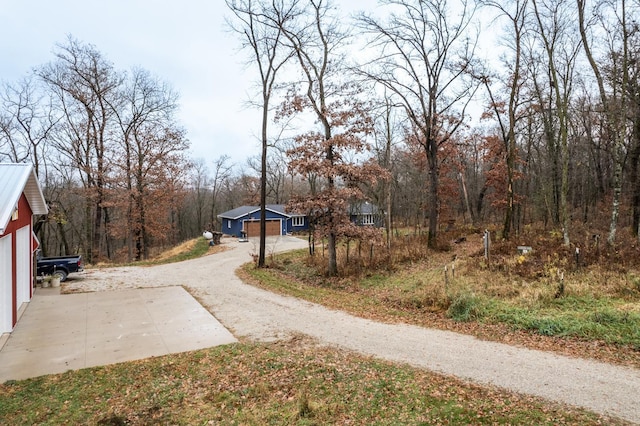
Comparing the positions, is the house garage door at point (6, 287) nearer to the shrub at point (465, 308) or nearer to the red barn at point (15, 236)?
the red barn at point (15, 236)

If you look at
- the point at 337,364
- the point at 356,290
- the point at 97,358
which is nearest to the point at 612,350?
the point at 337,364

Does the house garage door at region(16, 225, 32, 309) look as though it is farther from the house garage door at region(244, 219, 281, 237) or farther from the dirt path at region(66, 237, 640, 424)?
the house garage door at region(244, 219, 281, 237)

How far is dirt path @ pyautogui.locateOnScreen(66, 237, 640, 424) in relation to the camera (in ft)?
18.0

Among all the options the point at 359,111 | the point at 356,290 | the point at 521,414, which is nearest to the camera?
the point at 521,414

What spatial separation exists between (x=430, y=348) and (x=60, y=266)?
14.3m

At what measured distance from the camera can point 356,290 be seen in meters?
13.2

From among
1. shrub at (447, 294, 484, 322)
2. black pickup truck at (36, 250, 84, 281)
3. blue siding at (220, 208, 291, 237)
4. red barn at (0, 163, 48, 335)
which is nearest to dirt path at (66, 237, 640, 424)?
black pickup truck at (36, 250, 84, 281)

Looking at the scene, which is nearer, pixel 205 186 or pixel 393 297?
pixel 393 297

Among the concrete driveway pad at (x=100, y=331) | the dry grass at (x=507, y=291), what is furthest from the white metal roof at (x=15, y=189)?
the dry grass at (x=507, y=291)

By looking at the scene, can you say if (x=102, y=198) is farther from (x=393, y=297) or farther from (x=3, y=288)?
A: (x=393, y=297)

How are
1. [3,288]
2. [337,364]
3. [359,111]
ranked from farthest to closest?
[359,111] < [3,288] < [337,364]

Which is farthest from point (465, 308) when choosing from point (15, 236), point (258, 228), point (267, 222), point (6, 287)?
point (267, 222)

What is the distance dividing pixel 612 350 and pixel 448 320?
3311 millimetres

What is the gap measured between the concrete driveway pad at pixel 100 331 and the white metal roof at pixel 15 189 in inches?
107
